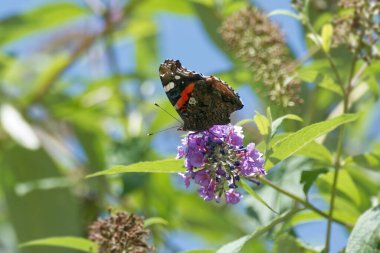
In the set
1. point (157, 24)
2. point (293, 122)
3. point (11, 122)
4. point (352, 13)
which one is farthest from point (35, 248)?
point (157, 24)

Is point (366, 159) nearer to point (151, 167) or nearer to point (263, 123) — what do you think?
point (263, 123)

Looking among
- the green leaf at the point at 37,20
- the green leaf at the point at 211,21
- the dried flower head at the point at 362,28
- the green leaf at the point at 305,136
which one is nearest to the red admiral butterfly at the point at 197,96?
the green leaf at the point at 305,136

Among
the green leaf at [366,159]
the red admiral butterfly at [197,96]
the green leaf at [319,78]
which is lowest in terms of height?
the green leaf at [366,159]

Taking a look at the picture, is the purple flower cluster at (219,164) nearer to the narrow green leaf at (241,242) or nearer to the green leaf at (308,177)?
the narrow green leaf at (241,242)

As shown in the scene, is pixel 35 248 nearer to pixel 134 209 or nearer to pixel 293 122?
pixel 134 209

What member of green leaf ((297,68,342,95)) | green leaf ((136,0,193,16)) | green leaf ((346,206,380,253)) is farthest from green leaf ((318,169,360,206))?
green leaf ((136,0,193,16))

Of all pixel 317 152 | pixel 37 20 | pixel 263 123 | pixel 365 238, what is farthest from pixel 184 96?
pixel 37 20
